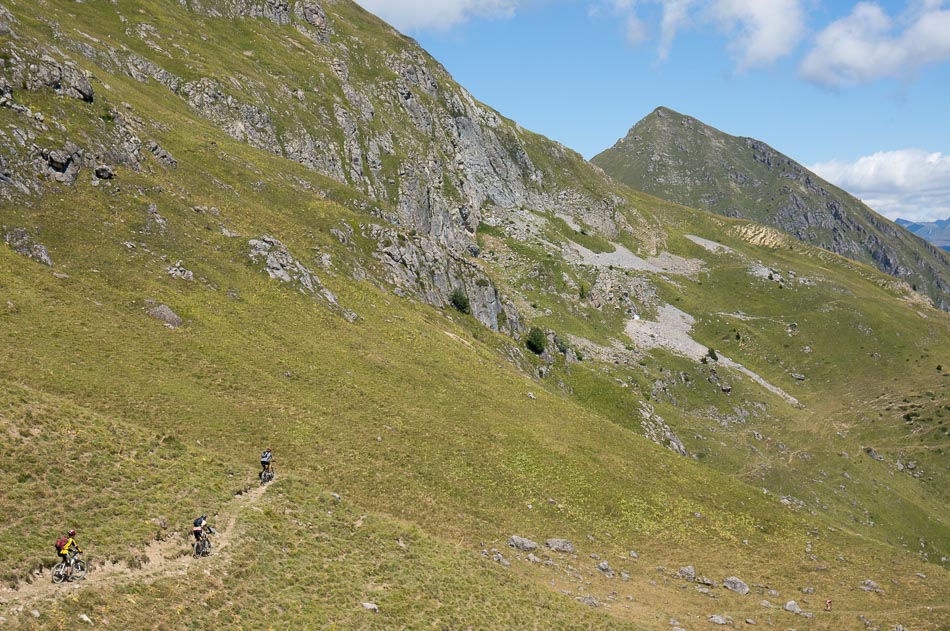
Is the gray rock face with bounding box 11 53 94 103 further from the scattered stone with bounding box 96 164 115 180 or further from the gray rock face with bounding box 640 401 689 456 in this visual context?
the gray rock face with bounding box 640 401 689 456

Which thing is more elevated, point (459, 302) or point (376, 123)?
point (376, 123)

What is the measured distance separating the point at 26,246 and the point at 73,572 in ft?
132

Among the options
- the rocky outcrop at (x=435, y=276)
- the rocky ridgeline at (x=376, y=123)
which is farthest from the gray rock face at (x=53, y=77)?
the rocky outcrop at (x=435, y=276)

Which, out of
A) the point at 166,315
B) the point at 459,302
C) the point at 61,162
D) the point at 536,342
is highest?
the point at 459,302

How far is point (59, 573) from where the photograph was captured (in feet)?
66.4

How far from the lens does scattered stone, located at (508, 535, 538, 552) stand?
37.9 meters

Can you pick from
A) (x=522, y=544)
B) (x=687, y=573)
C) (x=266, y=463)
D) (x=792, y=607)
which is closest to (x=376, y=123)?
(x=266, y=463)

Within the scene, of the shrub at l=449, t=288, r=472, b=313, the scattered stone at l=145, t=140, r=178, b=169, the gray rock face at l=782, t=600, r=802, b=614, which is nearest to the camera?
the gray rock face at l=782, t=600, r=802, b=614

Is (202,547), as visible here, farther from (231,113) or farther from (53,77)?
(231,113)

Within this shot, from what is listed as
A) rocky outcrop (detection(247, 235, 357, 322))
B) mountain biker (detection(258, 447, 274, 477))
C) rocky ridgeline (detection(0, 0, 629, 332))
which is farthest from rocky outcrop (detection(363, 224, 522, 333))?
mountain biker (detection(258, 447, 274, 477))

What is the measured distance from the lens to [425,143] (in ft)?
500

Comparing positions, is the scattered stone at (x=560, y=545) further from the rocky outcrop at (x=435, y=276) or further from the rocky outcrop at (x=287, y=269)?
the rocky outcrop at (x=435, y=276)

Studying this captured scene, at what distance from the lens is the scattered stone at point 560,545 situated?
39219mm

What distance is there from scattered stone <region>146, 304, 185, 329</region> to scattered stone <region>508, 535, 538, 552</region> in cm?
3539
